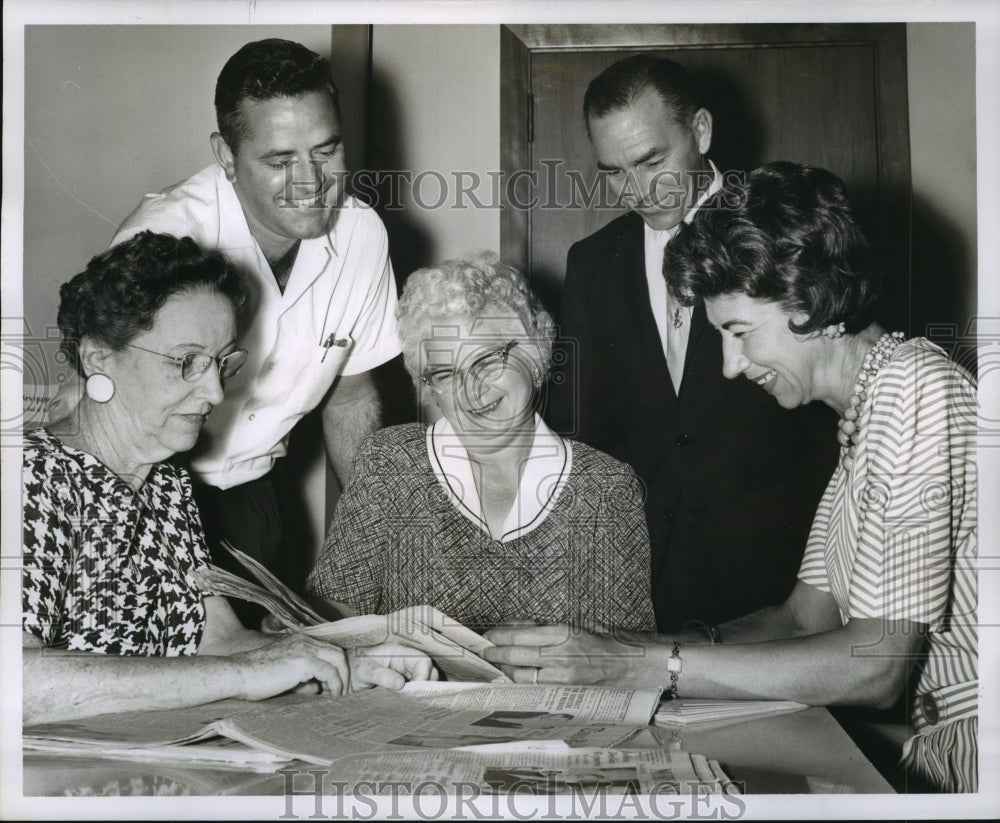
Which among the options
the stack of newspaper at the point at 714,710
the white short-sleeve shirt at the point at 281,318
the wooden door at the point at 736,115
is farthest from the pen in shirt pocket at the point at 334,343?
the stack of newspaper at the point at 714,710

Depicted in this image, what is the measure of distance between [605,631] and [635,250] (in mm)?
764

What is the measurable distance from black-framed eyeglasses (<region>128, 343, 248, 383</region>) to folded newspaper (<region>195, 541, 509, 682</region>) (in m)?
0.38

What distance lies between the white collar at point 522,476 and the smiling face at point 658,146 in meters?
0.53

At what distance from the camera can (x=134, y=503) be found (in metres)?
2.01

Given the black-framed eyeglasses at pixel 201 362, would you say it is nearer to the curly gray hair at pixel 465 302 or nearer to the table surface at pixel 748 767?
the curly gray hair at pixel 465 302

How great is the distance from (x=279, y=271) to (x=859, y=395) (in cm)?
118

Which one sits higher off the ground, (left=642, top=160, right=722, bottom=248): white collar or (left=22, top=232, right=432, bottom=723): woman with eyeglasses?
(left=642, top=160, right=722, bottom=248): white collar

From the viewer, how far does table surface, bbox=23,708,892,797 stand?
1720 mm

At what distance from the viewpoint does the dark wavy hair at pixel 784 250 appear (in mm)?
2010

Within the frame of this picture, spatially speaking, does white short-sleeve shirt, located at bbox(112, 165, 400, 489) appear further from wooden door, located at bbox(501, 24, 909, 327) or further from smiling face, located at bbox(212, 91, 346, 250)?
wooden door, located at bbox(501, 24, 909, 327)

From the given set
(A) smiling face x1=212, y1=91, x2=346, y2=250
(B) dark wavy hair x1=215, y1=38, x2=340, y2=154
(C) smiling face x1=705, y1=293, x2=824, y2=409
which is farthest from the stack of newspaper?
(B) dark wavy hair x1=215, y1=38, x2=340, y2=154

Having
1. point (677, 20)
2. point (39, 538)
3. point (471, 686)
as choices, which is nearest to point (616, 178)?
point (677, 20)

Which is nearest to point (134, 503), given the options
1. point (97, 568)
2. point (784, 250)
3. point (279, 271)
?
point (97, 568)

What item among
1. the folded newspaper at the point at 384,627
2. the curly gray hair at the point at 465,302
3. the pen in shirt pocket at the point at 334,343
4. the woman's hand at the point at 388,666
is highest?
the curly gray hair at the point at 465,302
